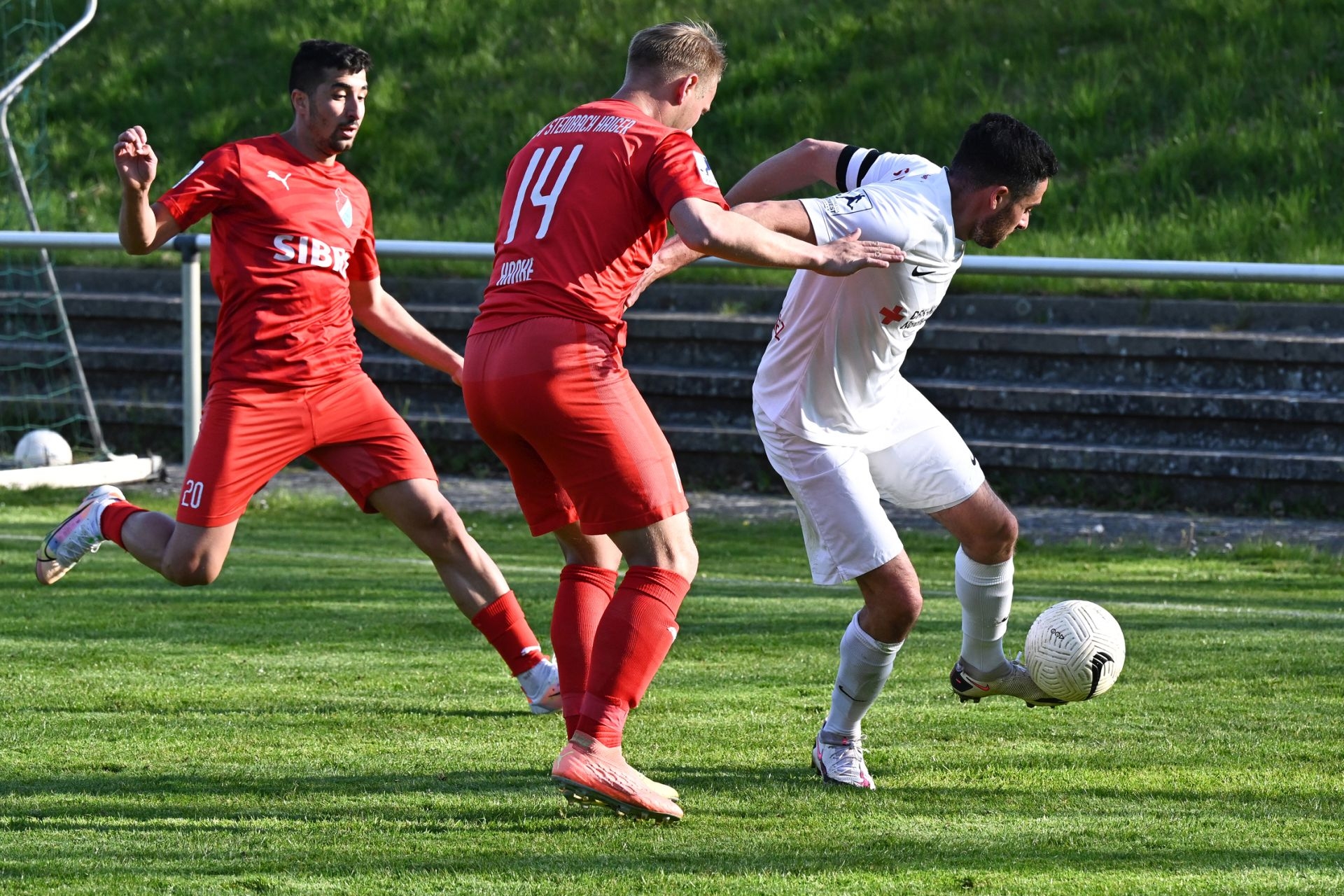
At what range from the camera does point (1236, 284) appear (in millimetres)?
12648

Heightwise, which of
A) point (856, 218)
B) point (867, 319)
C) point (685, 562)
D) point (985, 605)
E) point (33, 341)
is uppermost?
point (856, 218)

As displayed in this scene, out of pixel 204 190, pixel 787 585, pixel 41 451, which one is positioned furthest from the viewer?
pixel 41 451

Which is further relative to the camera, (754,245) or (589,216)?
(589,216)

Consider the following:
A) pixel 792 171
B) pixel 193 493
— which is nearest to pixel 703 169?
pixel 792 171

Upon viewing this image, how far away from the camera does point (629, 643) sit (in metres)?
4.36

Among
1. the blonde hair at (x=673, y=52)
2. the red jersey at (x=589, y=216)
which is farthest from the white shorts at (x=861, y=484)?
the blonde hair at (x=673, y=52)

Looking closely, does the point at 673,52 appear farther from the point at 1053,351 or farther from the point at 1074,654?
the point at 1053,351

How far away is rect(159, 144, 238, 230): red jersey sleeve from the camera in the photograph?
549 centimetres

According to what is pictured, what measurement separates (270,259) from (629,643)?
81.1 inches

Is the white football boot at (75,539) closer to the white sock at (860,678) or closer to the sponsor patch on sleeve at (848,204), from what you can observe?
the white sock at (860,678)

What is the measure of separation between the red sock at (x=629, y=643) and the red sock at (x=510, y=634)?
1.28 m

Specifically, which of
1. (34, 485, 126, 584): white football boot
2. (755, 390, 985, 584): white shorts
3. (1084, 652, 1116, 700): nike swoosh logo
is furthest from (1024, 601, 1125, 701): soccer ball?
(34, 485, 126, 584): white football boot

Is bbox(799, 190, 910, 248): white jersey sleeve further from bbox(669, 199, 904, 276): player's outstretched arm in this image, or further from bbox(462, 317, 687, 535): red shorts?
bbox(462, 317, 687, 535): red shorts

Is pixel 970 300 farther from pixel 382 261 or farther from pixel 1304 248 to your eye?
pixel 382 261
